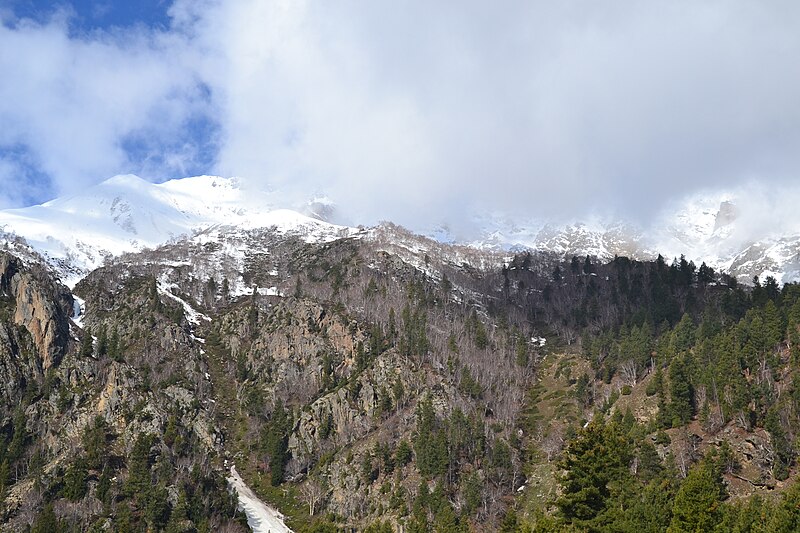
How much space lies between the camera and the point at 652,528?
64.1 metres

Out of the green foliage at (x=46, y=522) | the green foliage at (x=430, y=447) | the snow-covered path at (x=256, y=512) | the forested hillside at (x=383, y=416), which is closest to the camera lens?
the forested hillside at (x=383, y=416)

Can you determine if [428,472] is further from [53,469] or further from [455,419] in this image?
[53,469]

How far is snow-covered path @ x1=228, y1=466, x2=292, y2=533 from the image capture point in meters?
131

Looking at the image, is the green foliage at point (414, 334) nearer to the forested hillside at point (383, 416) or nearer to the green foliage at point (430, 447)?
the forested hillside at point (383, 416)

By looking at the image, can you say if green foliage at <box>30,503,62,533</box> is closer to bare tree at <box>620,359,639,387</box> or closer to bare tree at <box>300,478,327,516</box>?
bare tree at <box>300,478,327,516</box>

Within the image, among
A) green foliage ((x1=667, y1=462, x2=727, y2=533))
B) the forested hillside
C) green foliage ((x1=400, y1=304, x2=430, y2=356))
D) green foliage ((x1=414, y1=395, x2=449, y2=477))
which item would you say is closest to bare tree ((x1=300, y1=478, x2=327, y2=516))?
A: the forested hillside

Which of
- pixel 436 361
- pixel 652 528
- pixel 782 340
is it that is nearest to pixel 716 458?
pixel 782 340

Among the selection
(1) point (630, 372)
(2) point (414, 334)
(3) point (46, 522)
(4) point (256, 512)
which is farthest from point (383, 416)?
(3) point (46, 522)

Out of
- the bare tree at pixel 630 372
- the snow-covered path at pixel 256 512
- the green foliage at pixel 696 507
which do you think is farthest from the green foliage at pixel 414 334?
the green foliage at pixel 696 507

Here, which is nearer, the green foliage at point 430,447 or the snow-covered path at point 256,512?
the green foliage at point 430,447

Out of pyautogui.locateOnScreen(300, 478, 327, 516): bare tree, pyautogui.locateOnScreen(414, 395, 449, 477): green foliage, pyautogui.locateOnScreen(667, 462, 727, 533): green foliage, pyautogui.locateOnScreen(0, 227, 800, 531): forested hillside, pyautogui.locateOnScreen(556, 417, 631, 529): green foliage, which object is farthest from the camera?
pyautogui.locateOnScreen(300, 478, 327, 516): bare tree

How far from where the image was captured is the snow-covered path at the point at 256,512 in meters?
131

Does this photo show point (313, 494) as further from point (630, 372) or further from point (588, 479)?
point (588, 479)

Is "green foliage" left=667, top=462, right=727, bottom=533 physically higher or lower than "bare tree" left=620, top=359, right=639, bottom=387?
lower
